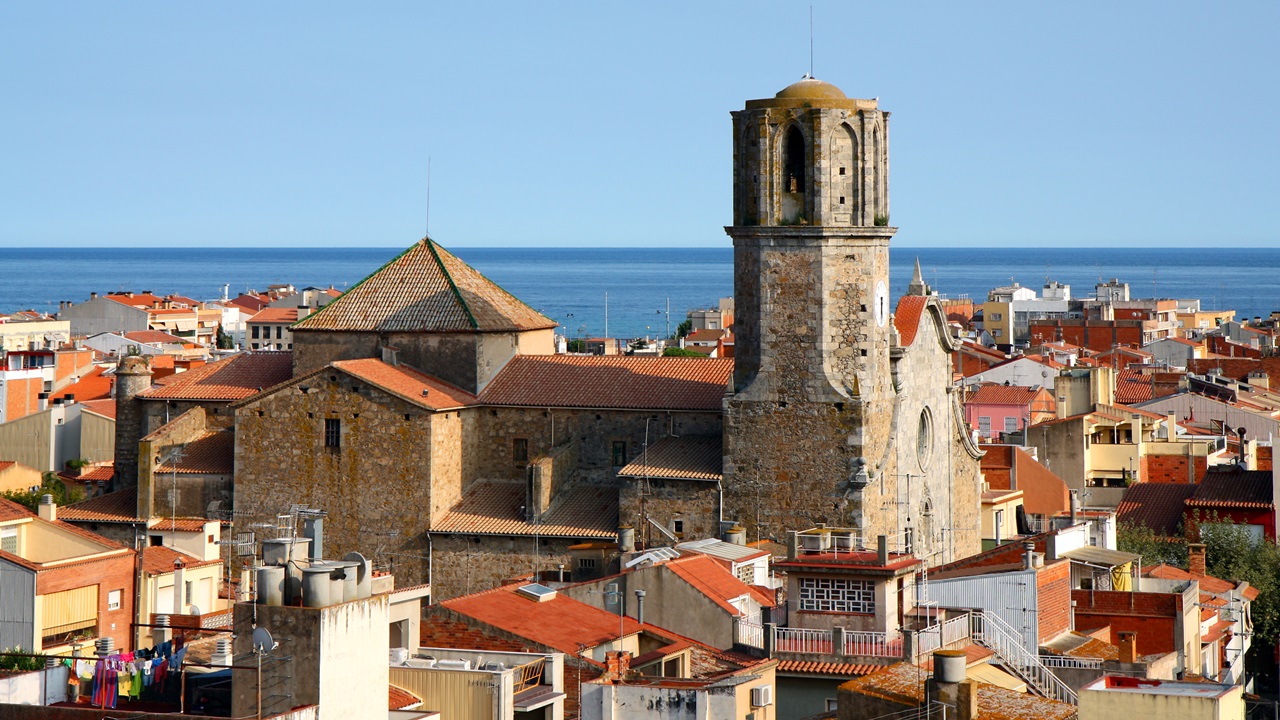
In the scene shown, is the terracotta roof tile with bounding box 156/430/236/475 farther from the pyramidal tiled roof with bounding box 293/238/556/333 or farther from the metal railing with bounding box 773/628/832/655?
the metal railing with bounding box 773/628/832/655

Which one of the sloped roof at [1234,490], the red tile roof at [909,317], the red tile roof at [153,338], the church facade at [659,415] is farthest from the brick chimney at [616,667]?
the red tile roof at [153,338]

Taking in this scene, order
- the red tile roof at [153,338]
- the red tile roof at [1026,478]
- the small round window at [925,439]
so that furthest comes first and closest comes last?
the red tile roof at [153,338] < the red tile roof at [1026,478] < the small round window at [925,439]

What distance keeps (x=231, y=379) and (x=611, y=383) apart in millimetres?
8444

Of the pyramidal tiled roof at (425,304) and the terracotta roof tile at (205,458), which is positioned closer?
the terracotta roof tile at (205,458)

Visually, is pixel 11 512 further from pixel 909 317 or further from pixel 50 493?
pixel 909 317

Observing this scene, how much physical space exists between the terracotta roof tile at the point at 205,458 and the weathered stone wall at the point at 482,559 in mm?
4490

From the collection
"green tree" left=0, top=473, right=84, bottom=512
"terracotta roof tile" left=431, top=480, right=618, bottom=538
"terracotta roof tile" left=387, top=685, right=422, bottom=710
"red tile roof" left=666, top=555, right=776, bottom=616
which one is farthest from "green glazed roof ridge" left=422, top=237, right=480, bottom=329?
"terracotta roof tile" left=387, top=685, right=422, bottom=710

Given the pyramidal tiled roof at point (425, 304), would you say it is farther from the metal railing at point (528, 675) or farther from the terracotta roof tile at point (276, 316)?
the terracotta roof tile at point (276, 316)

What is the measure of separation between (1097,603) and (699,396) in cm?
1247

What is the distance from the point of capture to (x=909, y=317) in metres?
40.5

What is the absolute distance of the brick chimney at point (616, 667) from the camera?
2103cm

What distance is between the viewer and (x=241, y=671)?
1677 cm

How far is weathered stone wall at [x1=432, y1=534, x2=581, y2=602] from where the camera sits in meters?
39.2

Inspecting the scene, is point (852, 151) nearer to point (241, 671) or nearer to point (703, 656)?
point (703, 656)
